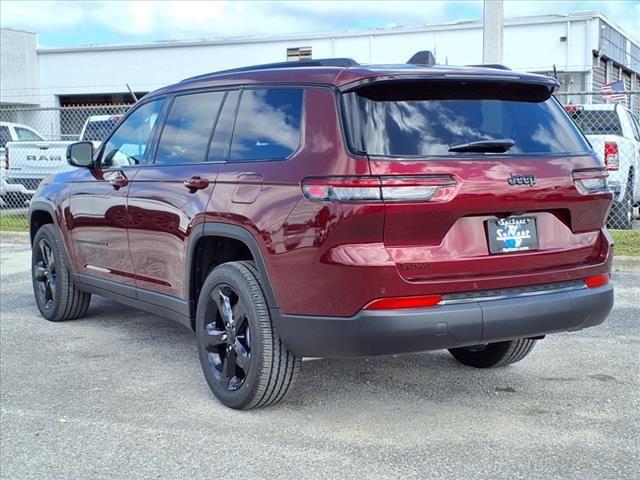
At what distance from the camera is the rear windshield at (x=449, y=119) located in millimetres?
3807

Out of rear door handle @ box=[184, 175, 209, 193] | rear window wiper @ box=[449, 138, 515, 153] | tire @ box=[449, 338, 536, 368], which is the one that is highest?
rear window wiper @ box=[449, 138, 515, 153]

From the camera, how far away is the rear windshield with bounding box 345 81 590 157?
Result: 3807 millimetres

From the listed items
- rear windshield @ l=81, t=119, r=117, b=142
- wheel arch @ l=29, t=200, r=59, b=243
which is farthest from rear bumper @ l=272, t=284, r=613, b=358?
rear windshield @ l=81, t=119, r=117, b=142

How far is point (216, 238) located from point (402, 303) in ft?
4.47

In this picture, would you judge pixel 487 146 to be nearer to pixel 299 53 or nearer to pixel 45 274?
pixel 45 274

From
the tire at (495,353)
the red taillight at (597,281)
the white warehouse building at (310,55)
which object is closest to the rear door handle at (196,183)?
the tire at (495,353)

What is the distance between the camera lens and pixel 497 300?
12.7ft

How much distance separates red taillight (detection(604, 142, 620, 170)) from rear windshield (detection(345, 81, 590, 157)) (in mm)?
6719

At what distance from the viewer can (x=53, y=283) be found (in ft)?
22.1

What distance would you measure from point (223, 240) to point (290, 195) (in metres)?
0.84

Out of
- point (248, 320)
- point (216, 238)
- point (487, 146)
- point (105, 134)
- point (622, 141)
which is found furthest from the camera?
point (105, 134)

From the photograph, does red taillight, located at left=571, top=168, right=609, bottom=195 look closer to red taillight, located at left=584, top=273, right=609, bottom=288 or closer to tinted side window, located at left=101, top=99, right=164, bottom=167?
red taillight, located at left=584, top=273, right=609, bottom=288

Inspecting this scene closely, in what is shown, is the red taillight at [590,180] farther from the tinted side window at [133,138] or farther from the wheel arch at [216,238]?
the tinted side window at [133,138]

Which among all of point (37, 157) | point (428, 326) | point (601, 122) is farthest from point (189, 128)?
point (37, 157)
